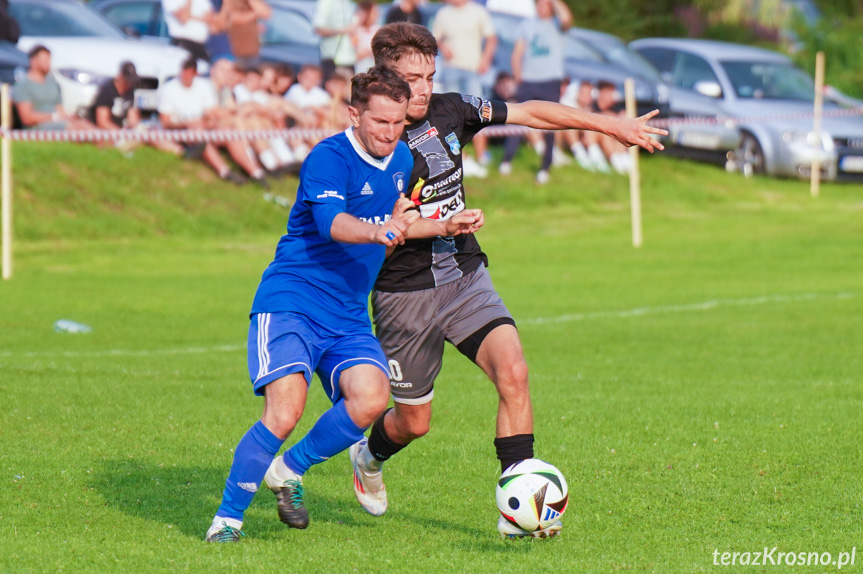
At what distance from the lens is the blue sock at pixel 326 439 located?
5.49m

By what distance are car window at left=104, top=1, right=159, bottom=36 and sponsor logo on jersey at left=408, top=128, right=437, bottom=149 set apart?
1558 cm

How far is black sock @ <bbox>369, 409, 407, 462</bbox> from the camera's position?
6.15 meters

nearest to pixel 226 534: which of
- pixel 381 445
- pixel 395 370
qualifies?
pixel 381 445

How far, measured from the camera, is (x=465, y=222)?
16.4 ft

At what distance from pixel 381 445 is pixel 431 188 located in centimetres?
126

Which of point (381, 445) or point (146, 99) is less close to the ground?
point (146, 99)

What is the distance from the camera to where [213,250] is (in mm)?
17062

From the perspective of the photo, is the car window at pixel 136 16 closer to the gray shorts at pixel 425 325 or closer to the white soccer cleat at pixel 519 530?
the gray shorts at pixel 425 325

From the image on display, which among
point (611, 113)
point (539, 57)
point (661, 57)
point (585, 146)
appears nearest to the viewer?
point (539, 57)

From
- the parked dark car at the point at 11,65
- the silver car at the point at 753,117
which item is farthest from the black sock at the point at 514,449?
the silver car at the point at 753,117

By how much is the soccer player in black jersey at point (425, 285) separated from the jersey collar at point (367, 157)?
33 cm

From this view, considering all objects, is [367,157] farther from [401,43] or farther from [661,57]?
[661,57]

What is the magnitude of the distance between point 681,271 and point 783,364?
5.97 meters

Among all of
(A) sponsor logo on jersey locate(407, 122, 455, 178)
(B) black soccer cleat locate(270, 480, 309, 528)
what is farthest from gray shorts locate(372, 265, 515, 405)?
(B) black soccer cleat locate(270, 480, 309, 528)
